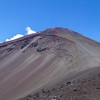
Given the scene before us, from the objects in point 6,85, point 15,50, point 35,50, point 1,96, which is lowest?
point 1,96

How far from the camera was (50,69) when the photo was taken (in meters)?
30.6

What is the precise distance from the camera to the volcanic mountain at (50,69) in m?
15.7

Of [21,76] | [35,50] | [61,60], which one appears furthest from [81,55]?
[35,50]

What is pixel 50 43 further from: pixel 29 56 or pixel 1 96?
pixel 1 96

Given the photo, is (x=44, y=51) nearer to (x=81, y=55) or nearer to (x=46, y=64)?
(x=46, y=64)

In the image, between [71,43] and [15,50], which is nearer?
[71,43]

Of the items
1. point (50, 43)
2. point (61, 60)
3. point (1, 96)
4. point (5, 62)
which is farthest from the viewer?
point (5, 62)

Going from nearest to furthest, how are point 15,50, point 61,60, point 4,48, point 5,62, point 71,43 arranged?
point 61,60 → point 71,43 → point 5,62 → point 15,50 → point 4,48

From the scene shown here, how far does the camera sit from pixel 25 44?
5341cm

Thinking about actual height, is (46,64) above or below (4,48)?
below

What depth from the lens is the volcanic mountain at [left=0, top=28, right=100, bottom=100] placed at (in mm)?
15656

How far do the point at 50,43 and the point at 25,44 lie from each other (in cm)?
1140

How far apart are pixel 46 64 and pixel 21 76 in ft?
17.5

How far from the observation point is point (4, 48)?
190ft
